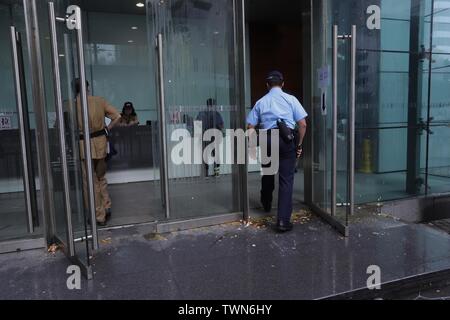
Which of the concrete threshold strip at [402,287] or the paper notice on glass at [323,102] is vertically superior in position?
the paper notice on glass at [323,102]

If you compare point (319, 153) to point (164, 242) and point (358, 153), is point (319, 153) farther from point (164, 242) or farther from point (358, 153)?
point (164, 242)

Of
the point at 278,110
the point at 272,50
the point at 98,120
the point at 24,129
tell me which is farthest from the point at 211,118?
the point at 272,50

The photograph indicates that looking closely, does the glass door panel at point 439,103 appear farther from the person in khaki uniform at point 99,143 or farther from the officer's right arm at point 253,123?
the person in khaki uniform at point 99,143

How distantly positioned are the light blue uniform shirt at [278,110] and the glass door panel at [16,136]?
7.57ft

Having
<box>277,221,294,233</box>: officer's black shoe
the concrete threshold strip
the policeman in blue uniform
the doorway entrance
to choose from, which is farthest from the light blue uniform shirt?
the doorway entrance

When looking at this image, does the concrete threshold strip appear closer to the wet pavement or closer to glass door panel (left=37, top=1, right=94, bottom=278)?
the wet pavement

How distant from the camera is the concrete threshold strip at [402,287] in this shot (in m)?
2.88

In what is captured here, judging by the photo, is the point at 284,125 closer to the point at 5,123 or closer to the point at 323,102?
the point at 323,102

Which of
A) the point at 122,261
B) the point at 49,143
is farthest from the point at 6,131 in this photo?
the point at 122,261

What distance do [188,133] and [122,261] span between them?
Result: 5.10 ft

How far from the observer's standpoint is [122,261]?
346cm

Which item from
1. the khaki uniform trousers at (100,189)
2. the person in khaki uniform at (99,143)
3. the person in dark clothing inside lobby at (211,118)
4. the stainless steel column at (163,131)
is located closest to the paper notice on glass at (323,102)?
the person in dark clothing inside lobby at (211,118)

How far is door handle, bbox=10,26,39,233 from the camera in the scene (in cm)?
347

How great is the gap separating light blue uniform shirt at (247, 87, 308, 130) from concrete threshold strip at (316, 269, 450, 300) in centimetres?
180
